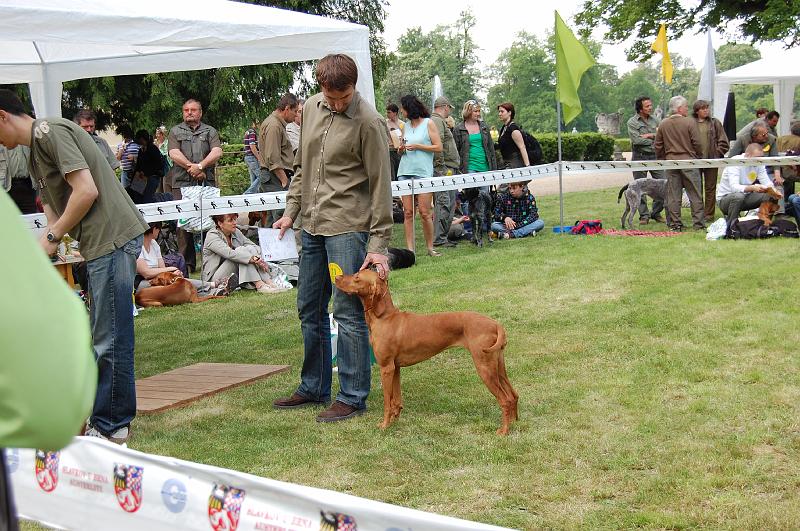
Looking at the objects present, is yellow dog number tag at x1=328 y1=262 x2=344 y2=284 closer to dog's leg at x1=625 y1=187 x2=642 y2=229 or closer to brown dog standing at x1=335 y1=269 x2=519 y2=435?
brown dog standing at x1=335 y1=269 x2=519 y2=435

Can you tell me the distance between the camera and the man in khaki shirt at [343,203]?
5039mm

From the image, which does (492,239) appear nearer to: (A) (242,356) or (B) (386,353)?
(A) (242,356)

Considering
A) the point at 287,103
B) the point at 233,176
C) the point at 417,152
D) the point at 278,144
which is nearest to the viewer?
the point at 287,103

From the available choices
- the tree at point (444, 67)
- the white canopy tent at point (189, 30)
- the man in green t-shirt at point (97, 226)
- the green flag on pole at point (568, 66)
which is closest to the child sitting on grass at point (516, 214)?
the green flag on pole at point (568, 66)

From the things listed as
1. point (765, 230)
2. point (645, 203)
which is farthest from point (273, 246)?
point (645, 203)

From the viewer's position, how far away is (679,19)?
3462 centimetres

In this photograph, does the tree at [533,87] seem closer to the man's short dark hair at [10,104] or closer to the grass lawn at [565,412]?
the grass lawn at [565,412]

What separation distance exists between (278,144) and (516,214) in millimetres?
4297

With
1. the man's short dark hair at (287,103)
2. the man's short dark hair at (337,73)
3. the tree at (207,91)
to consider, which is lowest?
the man's short dark hair at (337,73)

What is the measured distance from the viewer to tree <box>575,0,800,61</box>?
3002 centimetres

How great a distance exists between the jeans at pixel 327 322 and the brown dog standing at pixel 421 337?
0.60 feet

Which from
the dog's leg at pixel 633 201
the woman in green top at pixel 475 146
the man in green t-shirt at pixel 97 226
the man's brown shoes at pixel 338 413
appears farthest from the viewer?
the dog's leg at pixel 633 201

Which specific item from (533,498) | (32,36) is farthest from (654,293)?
(32,36)

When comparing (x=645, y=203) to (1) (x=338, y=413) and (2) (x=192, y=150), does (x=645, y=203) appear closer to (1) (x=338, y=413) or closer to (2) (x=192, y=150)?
(2) (x=192, y=150)
